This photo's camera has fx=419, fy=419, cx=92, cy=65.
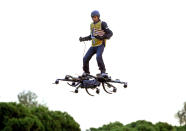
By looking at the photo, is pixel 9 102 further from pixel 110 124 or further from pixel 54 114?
pixel 110 124

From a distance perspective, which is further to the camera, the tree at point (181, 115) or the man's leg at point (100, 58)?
the tree at point (181, 115)

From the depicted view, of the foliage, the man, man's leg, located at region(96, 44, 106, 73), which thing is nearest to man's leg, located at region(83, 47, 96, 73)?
the man

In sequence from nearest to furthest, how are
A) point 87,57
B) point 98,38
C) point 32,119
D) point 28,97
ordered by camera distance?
point 98,38
point 87,57
point 32,119
point 28,97

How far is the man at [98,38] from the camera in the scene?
44.2ft

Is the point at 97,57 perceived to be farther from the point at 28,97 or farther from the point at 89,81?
the point at 28,97

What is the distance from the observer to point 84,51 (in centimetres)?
1396

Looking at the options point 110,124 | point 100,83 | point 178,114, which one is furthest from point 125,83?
point 178,114

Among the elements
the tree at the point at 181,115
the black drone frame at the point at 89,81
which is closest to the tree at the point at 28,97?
the tree at the point at 181,115

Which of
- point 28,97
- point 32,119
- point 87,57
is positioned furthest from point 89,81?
point 28,97

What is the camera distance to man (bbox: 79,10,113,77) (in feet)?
44.2

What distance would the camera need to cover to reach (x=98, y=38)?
13484mm

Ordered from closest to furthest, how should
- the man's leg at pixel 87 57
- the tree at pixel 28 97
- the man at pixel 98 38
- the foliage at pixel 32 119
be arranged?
the man at pixel 98 38, the man's leg at pixel 87 57, the foliage at pixel 32 119, the tree at pixel 28 97

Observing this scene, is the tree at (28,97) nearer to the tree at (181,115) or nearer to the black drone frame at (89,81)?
the tree at (181,115)

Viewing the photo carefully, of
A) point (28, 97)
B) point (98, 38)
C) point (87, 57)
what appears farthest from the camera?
point (28, 97)
